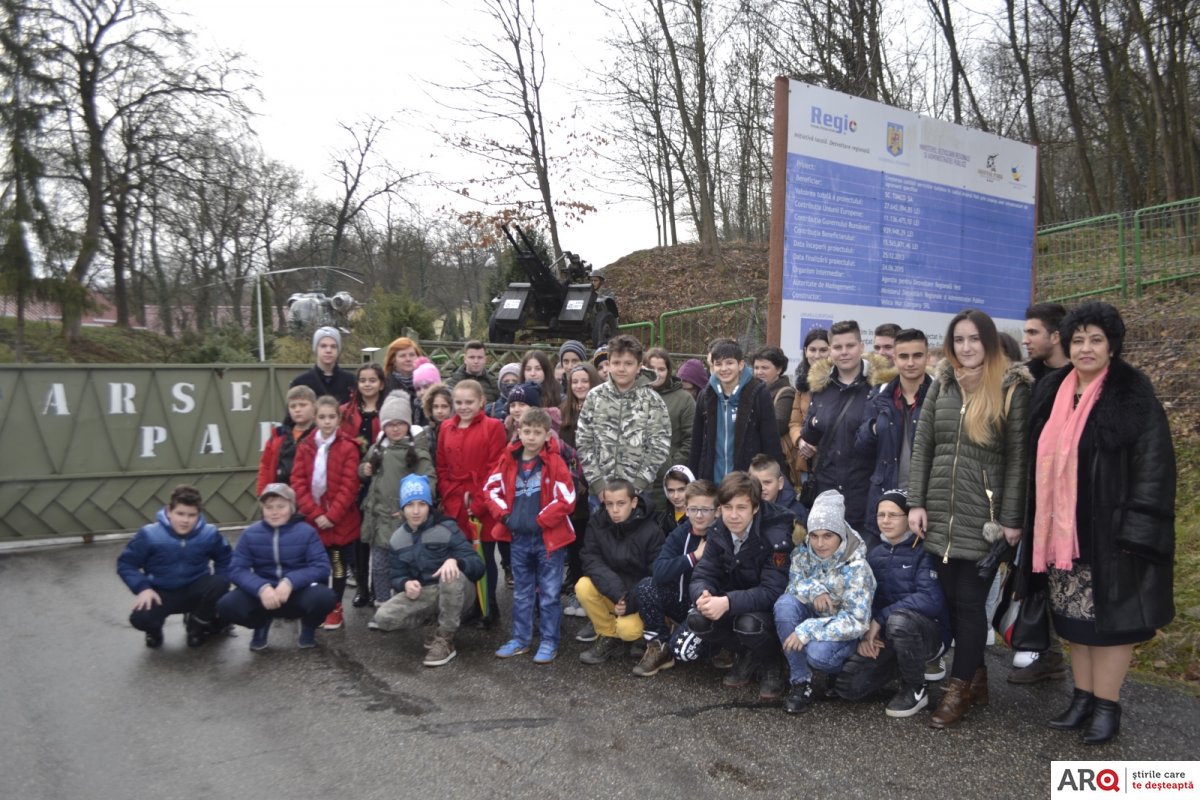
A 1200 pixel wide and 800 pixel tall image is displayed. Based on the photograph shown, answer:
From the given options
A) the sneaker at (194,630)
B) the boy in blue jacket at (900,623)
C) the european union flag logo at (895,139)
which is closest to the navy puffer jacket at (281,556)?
the sneaker at (194,630)

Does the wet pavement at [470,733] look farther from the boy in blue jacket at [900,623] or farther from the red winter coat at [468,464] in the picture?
the red winter coat at [468,464]

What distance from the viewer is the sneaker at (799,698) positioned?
3.96m

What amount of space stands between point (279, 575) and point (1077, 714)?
4206mm

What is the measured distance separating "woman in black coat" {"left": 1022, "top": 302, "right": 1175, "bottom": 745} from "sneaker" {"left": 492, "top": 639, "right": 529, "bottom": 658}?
2.70 metres

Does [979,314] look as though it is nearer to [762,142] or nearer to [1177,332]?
[1177,332]

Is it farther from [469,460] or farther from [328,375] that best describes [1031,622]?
[328,375]

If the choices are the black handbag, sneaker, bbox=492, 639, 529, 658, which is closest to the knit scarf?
sneaker, bbox=492, 639, 529, 658

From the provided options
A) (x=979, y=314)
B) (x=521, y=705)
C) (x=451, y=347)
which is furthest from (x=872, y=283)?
(x=451, y=347)

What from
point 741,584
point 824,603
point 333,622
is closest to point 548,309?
point 333,622

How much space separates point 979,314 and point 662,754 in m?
2.40

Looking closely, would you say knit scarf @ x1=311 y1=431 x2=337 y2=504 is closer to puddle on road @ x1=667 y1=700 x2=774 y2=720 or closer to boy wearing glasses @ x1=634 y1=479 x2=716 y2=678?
boy wearing glasses @ x1=634 y1=479 x2=716 y2=678

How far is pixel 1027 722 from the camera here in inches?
150

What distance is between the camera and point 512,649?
4.87m

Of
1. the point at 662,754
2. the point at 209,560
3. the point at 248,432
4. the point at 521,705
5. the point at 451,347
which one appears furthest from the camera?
the point at 451,347
